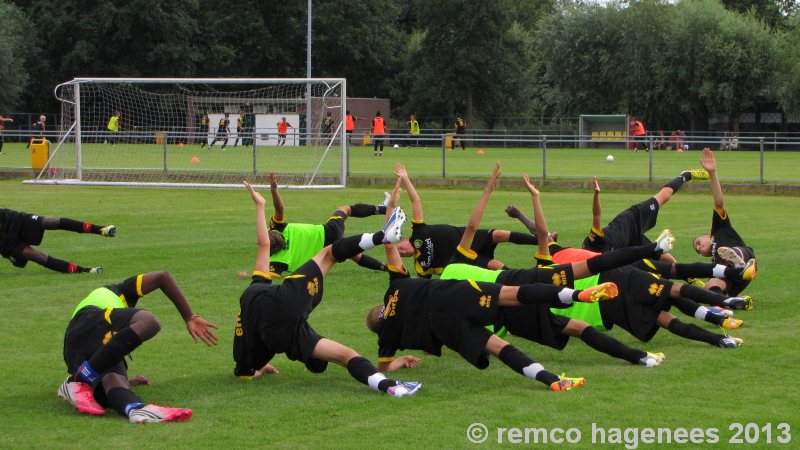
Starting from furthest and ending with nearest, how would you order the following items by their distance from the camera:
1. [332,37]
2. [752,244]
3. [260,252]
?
[332,37] < [752,244] < [260,252]

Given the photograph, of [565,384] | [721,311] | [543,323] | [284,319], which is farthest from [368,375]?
[721,311]

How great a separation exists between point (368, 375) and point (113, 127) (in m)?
29.2

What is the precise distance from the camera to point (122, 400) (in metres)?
7.57

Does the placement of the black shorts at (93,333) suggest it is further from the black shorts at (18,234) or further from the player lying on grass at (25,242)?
the black shorts at (18,234)

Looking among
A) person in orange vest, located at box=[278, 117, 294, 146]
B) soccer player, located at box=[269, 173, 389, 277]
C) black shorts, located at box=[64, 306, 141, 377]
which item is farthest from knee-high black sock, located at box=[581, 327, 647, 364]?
person in orange vest, located at box=[278, 117, 294, 146]

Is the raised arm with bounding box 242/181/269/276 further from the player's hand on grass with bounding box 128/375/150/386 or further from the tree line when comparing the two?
the tree line

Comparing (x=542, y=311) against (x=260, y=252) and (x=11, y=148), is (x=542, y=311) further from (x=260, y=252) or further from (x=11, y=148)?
(x=11, y=148)

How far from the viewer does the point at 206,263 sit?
15.0 m

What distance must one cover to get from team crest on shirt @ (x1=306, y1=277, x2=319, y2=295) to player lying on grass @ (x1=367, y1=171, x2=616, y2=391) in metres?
0.67

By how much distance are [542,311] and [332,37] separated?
6875cm

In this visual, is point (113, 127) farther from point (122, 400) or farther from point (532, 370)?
point (532, 370)

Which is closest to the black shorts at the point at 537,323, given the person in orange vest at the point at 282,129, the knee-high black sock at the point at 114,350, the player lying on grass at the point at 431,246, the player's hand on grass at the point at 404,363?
the player's hand on grass at the point at 404,363

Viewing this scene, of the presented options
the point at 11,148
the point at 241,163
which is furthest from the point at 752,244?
the point at 11,148

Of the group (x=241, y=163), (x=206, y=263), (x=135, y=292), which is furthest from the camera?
(x=241, y=163)
